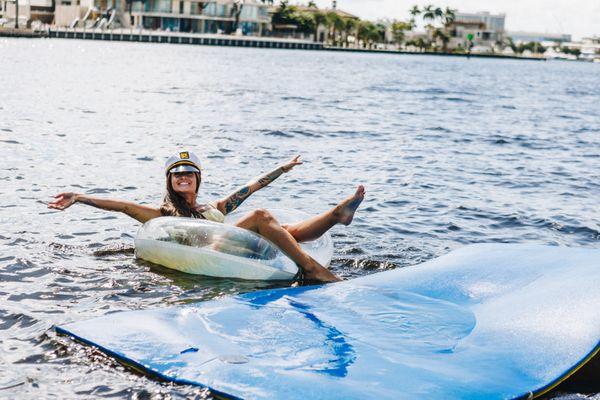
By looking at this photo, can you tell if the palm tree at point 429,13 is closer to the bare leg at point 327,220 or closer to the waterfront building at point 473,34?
the waterfront building at point 473,34

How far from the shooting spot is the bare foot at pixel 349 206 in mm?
6717

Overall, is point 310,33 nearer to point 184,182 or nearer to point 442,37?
point 442,37

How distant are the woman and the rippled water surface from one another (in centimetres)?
49

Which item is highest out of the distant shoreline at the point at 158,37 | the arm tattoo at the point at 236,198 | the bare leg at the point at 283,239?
the distant shoreline at the point at 158,37

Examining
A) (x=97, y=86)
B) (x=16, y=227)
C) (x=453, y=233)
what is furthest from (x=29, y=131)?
(x=97, y=86)

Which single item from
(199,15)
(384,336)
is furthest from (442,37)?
(384,336)

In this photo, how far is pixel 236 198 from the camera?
7.69 meters

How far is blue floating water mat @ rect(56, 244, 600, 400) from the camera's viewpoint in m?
4.79

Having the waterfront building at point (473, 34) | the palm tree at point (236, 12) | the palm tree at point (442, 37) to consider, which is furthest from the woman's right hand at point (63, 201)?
the waterfront building at point (473, 34)

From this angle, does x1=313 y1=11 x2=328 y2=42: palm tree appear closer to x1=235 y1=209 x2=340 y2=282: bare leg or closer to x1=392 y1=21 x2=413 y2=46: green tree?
x1=392 y1=21 x2=413 y2=46: green tree

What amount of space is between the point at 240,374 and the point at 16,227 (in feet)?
17.0

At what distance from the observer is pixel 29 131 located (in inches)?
724

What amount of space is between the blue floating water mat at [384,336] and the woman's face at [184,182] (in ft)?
4.26

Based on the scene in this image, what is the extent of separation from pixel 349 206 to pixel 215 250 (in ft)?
4.18
